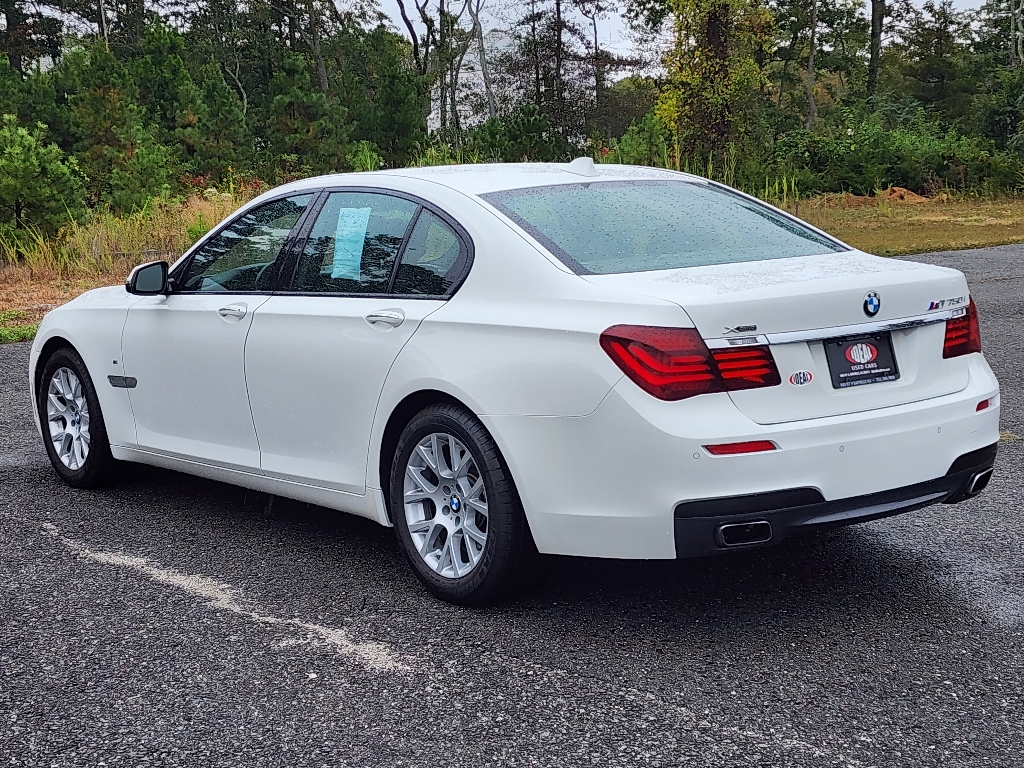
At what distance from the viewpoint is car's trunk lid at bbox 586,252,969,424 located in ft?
12.1

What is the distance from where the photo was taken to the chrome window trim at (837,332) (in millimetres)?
3670

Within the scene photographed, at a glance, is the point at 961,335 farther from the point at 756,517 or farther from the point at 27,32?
the point at 27,32

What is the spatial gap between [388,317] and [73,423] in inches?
101

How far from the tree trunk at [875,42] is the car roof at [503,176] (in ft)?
173

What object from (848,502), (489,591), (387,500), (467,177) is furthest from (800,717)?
(467,177)

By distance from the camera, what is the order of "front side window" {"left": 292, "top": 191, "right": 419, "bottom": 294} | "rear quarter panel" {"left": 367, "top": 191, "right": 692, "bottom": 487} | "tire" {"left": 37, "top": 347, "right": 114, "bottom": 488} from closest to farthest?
1. "rear quarter panel" {"left": 367, "top": 191, "right": 692, "bottom": 487}
2. "front side window" {"left": 292, "top": 191, "right": 419, "bottom": 294}
3. "tire" {"left": 37, "top": 347, "right": 114, "bottom": 488}

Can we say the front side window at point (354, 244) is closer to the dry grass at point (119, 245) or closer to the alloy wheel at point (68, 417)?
the alloy wheel at point (68, 417)

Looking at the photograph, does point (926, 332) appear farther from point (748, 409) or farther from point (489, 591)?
point (489, 591)

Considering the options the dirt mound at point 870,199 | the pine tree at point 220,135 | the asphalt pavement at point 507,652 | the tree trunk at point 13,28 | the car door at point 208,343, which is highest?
the tree trunk at point 13,28

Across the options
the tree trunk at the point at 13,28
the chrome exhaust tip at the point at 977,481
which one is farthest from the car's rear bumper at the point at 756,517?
the tree trunk at the point at 13,28

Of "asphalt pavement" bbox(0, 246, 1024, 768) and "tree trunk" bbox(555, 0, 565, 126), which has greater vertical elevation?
"tree trunk" bbox(555, 0, 565, 126)

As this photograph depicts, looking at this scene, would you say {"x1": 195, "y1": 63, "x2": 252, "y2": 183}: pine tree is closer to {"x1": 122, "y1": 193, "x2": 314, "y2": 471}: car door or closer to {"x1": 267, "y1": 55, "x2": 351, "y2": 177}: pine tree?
{"x1": 267, "y1": 55, "x2": 351, "y2": 177}: pine tree

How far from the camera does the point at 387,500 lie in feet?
14.9

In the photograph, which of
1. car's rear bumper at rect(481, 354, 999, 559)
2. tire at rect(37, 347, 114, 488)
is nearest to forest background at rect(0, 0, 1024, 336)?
tire at rect(37, 347, 114, 488)
